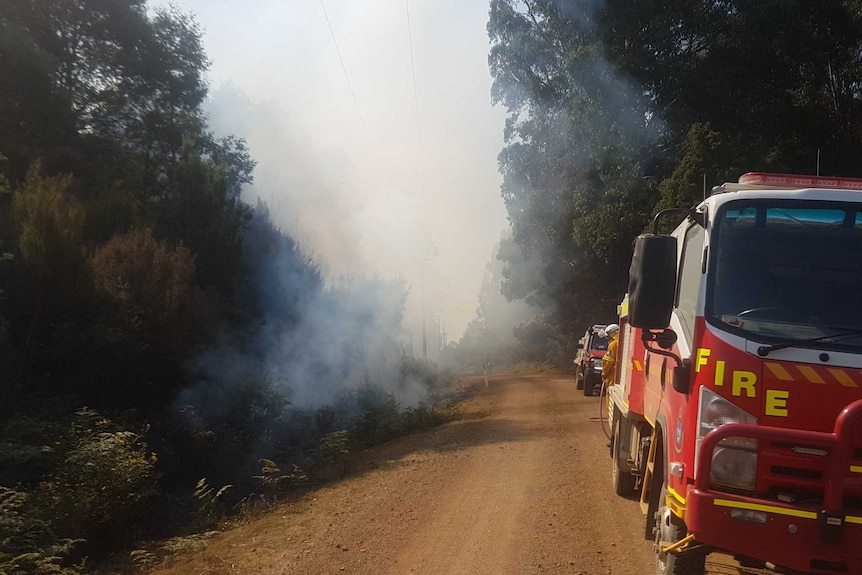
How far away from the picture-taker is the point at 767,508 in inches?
143

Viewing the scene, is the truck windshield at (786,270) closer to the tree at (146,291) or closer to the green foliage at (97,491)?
the green foliage at (97,491)

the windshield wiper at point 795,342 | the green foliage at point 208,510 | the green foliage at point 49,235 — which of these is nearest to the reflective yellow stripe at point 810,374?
the windshield wiper at point 795,342

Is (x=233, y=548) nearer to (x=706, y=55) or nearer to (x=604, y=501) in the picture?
(x=604, y=501)

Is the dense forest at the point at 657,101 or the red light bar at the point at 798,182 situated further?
the dense forest at the point at 657,101

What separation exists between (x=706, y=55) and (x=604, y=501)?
18000 mm

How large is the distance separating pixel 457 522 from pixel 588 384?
13541mm

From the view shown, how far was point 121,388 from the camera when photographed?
15.2m

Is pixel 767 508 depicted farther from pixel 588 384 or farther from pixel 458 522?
pixel 588 384

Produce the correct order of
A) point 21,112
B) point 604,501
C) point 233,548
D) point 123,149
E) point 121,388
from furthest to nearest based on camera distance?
point 123,149 → point 21,112 → point 121,388 → point 604,501 → point 233,548

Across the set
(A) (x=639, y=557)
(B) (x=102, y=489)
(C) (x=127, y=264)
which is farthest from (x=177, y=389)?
(A) (x=639, y=557)

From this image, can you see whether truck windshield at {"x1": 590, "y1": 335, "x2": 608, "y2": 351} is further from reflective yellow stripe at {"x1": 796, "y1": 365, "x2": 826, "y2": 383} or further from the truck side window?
reflective yellow stripe at {"x1": 796, "y1": 365, "x2": 826, "y2": 383}

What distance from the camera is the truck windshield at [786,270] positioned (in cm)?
395

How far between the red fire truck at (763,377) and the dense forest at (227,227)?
6.02 meters

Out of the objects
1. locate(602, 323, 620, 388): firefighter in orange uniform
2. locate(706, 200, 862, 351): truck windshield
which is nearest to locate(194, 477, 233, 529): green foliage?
locate(602, 323, 620, 388): firefighter in orange uniform
